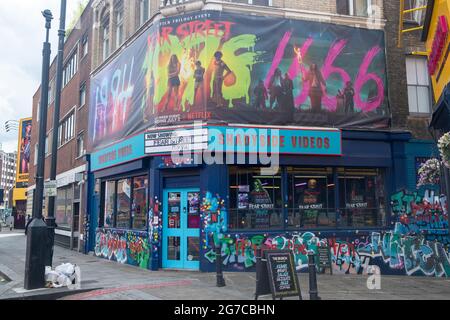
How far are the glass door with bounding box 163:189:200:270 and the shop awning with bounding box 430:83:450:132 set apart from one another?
6.54m

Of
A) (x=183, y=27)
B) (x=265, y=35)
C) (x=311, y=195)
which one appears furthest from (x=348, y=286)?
(x=183, y=27)

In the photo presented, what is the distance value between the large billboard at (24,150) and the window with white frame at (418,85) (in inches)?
1324

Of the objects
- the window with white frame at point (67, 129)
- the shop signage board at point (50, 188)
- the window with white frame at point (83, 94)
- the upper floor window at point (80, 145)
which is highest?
the window with white frame at point (83, 94)

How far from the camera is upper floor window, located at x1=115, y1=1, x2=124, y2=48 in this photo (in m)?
17.1

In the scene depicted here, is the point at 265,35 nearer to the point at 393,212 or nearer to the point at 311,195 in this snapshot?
the point at 311,195

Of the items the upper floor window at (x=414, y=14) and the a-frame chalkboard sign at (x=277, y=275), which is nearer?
the a-frame chalkboard sign at (x=277, y=275)

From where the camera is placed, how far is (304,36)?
13.1 metres

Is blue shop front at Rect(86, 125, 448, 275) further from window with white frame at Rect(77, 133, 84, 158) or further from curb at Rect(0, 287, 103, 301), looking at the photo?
window with white frame at Rect(77, 133, 84, 158)

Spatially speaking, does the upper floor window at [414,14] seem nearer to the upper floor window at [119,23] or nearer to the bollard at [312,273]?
the bollard at [312,273]

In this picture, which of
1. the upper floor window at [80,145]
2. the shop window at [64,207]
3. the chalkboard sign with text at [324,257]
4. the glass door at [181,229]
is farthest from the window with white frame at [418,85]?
the shop window at [64,207]

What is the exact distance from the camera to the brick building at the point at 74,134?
19.9m

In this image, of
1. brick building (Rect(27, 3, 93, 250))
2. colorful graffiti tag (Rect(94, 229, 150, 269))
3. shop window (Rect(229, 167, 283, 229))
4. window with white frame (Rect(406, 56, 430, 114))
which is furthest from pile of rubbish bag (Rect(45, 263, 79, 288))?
window with white frame (Rect(406, 56, 430, 114))
